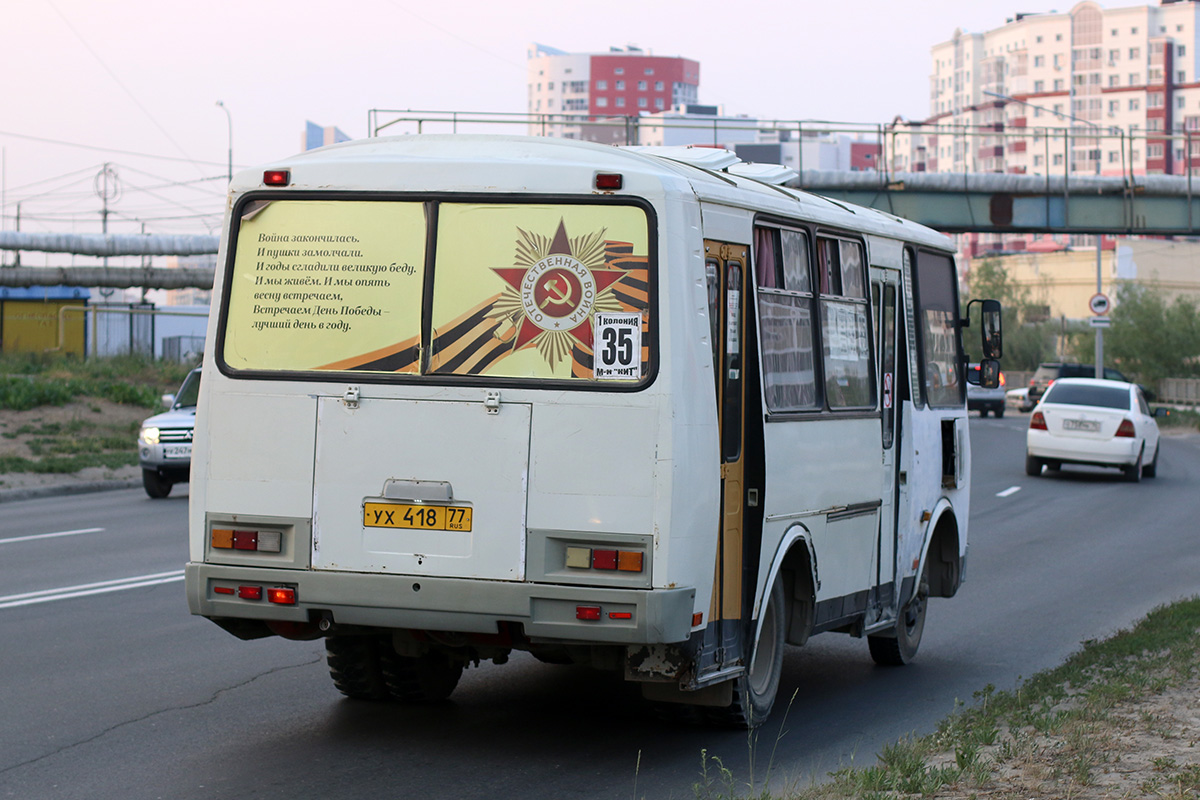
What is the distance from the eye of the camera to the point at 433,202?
6605 mm

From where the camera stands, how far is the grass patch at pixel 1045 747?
5.67 metres

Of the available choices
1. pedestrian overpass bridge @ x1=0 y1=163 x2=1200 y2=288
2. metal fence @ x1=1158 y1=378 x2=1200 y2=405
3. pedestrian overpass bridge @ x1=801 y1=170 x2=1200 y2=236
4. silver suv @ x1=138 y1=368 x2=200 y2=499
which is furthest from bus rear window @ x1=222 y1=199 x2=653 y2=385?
metal fence @ x1=1158 y1=378 x2=1200 y2=405

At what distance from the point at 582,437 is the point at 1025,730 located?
2.46 meters

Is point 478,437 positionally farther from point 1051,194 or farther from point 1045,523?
point 1051,194

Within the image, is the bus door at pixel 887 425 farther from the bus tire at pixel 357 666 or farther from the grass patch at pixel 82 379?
the grass patch at pixel 82 379

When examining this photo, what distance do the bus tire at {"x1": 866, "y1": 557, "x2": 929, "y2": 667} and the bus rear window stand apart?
3904 mm

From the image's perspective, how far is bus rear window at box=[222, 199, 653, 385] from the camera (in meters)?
6.36

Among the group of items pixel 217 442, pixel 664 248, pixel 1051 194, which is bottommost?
pixel 217 442

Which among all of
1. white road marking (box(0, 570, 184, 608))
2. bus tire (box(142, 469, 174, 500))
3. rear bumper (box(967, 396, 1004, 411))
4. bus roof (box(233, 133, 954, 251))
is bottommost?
white road marking (box(0, 570, 184, 608))

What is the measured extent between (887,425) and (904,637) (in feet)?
5.39

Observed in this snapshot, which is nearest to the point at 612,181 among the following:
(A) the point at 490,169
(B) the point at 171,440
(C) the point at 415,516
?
(A) the point at 490,169

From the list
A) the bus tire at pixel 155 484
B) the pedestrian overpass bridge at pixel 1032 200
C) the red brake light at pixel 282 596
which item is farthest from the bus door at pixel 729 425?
the pedestrian overpass bridge at pixel 1032 200

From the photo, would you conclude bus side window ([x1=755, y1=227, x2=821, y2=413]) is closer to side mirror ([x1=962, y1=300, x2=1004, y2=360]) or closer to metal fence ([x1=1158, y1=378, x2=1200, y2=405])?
side mirror ([x1=962, y1=300, x2=1004, y2=360])

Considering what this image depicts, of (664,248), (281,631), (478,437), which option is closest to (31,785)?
(281,631)
